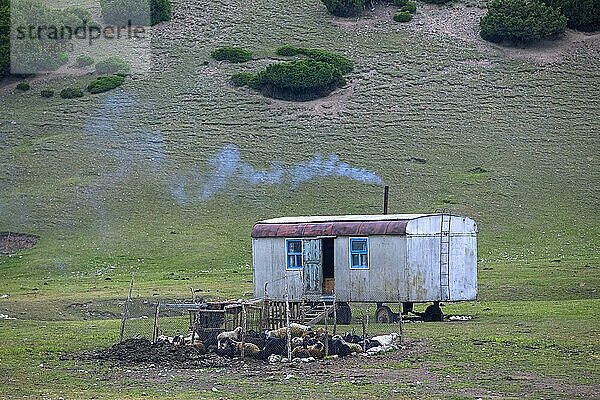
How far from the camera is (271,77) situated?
87.7m

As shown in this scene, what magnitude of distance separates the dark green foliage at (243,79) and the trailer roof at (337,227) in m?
53.5

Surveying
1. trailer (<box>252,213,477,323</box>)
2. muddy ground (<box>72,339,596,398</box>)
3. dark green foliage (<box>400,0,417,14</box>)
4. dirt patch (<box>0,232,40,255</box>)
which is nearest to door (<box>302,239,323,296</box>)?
trailer (<box>252,213,477,323</box>)

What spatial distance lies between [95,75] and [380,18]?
28296 millimetres

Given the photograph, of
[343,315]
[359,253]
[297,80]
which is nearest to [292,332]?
[343,315]

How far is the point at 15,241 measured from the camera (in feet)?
196

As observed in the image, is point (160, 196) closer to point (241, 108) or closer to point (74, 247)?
point (74, 247)

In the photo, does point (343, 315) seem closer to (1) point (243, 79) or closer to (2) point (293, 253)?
(2) point (293, 253)

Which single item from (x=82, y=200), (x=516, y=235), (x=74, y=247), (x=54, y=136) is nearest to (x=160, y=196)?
(x=82, y=200)

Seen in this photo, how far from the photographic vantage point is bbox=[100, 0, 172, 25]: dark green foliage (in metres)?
106

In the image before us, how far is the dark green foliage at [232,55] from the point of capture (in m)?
95.2

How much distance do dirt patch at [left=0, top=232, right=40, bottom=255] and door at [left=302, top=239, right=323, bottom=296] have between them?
88.3 feet

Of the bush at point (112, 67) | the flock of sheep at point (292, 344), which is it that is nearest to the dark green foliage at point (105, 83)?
the bush at point (112, 67)

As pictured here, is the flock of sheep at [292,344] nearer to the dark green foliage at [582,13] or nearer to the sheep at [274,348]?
the sheep at [274,348]

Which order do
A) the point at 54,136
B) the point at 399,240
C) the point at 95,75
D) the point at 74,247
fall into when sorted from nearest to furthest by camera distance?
the point at 399,240 → the point at 74,247 → the point at 54,136 → the point at 95,75
